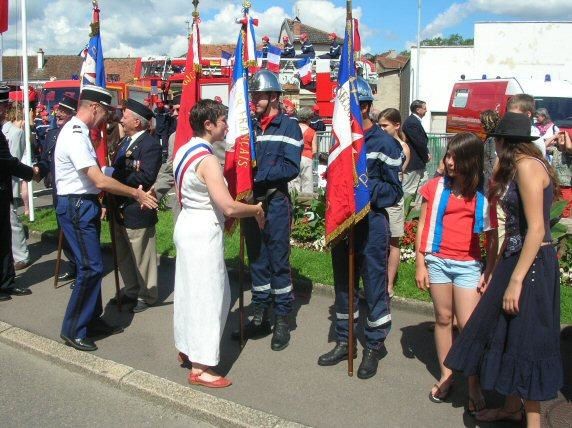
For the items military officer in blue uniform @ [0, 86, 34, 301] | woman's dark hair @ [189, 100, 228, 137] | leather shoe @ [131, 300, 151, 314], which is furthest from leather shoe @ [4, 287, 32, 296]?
woman's dark hair @ [189, 100, 228, 137]

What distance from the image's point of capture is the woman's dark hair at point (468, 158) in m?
4.15

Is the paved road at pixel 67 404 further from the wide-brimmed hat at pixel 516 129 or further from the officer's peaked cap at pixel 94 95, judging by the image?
the wide-brimmed hat at pixel 516 129

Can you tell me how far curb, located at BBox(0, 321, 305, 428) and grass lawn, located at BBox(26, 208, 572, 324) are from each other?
172cm

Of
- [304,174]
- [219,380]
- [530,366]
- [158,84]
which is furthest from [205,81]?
[530,366]

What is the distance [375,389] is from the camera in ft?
15.1

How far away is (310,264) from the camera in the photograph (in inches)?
293

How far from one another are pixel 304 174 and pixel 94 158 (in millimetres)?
6617

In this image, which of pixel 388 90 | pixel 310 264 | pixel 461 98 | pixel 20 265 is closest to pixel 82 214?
pixel 310 264

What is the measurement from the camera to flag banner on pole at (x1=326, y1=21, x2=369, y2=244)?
4633 mm

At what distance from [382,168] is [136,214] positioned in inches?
109

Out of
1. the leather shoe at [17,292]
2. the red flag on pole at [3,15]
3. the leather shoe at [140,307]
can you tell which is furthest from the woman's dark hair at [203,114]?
the red flag on pole at [3,15]

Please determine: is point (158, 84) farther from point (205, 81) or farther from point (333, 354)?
point (333, 354)

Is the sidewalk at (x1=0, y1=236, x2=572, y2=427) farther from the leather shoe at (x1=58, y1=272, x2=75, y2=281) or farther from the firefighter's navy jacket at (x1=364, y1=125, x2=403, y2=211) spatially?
the firefighter's navy jacket at (x1=364, y1=125, x2=403, y2=211)

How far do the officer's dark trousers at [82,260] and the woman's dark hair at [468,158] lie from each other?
308 cm
